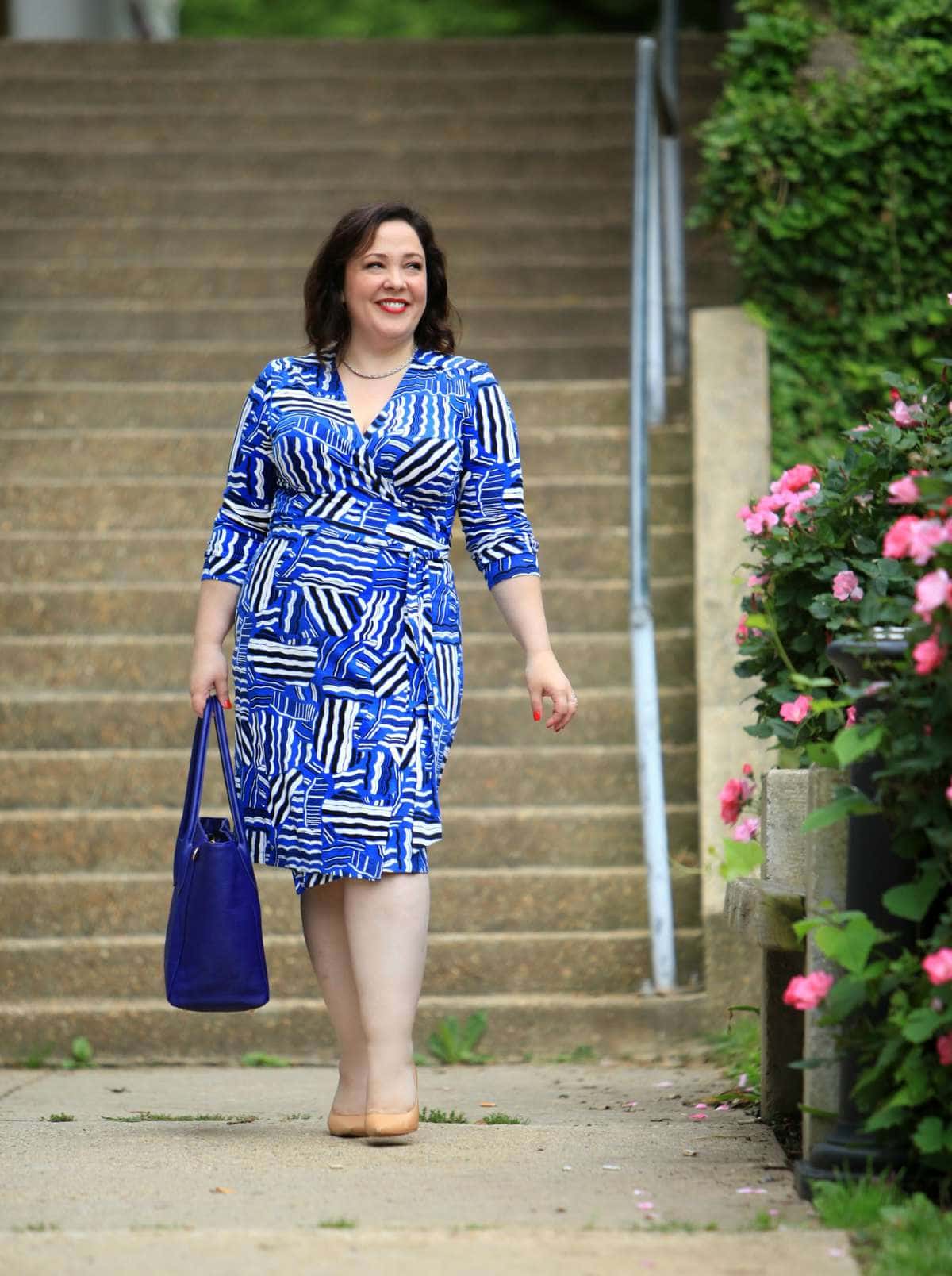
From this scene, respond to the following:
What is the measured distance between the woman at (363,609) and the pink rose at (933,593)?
925mm

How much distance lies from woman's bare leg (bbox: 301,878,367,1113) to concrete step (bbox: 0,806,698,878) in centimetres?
179

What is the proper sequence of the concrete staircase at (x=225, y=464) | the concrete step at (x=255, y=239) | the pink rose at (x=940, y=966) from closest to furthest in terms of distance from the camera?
the pink rose at (x=940, y=966) < the concrete staircase at (x=225, y=464) < the concrete step at (x=255, y=239)

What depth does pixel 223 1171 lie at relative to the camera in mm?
2979

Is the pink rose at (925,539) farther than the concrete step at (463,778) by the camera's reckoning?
No

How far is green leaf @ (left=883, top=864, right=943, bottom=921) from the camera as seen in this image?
2.59 m

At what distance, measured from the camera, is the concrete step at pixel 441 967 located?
4.82 m

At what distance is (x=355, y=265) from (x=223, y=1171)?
1.60 m

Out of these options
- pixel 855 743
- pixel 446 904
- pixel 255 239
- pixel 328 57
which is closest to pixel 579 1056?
→ pixel 446 904

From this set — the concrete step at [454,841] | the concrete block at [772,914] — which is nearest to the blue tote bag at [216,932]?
the concrete block at [772,914]

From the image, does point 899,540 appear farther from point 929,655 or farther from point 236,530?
point 236,530

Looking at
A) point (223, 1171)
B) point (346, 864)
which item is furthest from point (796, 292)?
point (223, 1171)

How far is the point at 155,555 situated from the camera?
616 centimetres

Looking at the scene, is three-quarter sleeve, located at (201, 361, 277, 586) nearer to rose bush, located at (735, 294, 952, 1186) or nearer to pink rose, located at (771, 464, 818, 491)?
pink rose, located at (771, 464, 818, 491)

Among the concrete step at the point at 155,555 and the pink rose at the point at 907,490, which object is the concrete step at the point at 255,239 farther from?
the pink rose at the point at 907,490
